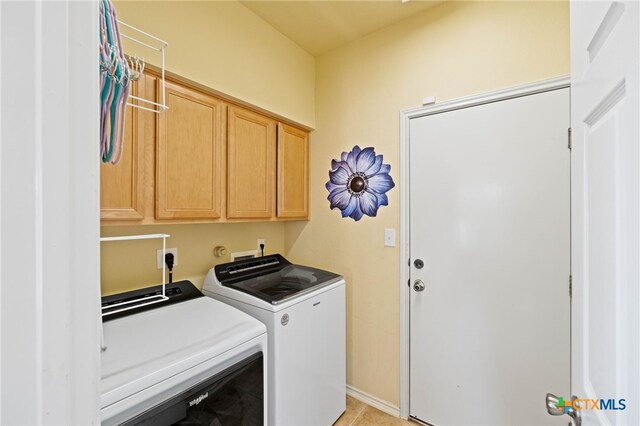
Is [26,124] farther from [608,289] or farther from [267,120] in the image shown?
[267,120]

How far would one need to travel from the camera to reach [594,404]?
0.58 metres

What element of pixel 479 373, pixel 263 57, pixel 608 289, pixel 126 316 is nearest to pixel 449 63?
pixel 263 57

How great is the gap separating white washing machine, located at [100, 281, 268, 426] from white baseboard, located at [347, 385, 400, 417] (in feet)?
3.37

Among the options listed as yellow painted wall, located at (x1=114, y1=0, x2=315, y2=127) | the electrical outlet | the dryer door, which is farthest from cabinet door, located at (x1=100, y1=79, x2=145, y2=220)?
the dryer door

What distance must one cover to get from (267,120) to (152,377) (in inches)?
62.0

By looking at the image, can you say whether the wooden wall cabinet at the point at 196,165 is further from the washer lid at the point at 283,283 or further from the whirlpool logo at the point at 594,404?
the whirlpool logo at the point at 594,404

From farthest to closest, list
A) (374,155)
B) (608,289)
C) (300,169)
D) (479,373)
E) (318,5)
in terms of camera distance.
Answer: (300,169) → (374,155) → (318,5) → (479,373) → (608,289)

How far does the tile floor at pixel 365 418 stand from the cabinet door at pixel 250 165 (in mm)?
1489

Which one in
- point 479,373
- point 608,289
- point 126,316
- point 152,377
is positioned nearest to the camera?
point 608,289

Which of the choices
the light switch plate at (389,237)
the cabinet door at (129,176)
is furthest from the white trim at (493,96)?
the cabinet door at (129,176)

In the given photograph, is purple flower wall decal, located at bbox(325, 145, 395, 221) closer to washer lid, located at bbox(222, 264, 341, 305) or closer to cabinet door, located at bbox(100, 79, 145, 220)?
washer lid, located at bbox(222, 264, 341, 305)

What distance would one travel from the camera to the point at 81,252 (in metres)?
0.33

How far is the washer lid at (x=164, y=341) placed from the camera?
2.89 ft

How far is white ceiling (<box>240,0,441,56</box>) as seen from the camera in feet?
5.72
